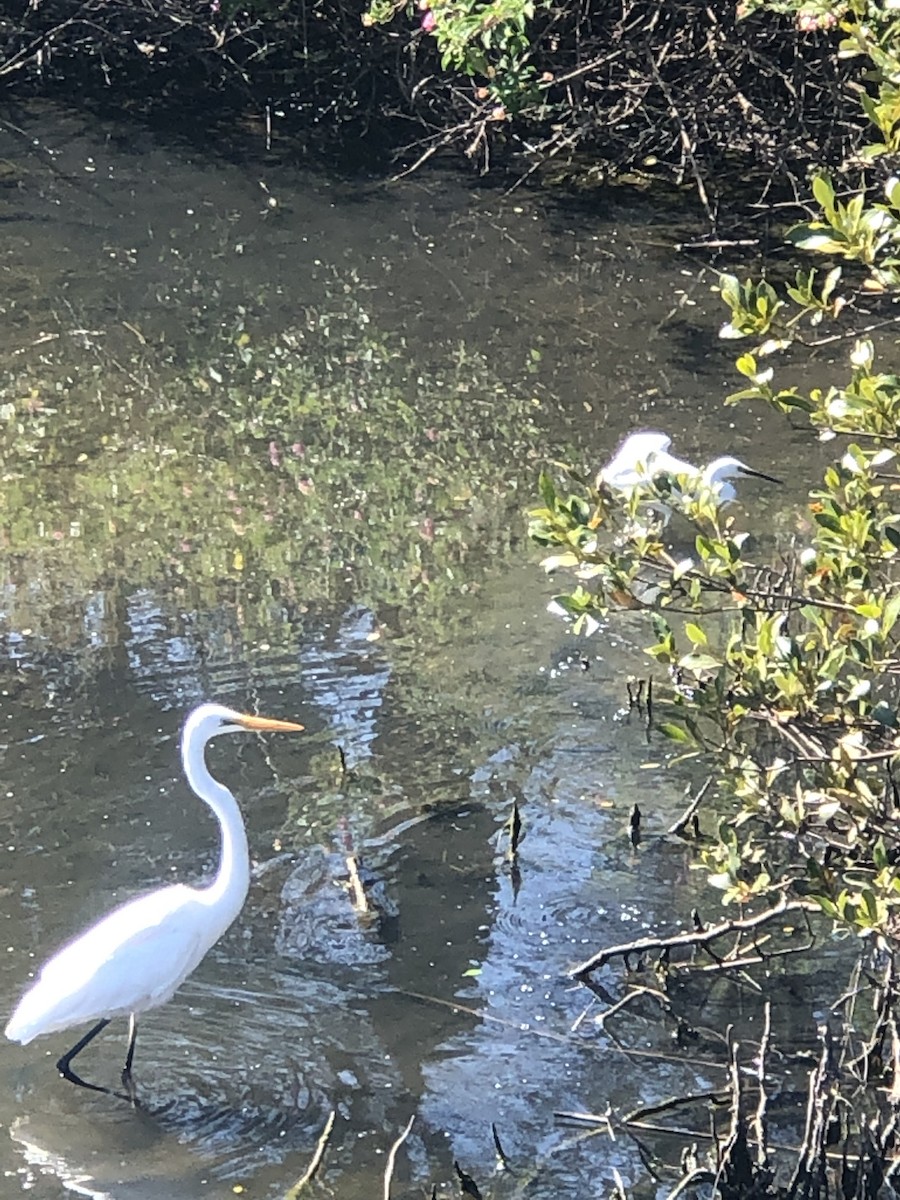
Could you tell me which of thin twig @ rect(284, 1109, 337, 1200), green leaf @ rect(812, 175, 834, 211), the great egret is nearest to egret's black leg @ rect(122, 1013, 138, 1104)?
the great egret

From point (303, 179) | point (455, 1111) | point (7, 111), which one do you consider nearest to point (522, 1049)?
point (455, 1111)

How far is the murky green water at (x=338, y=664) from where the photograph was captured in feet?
13.8

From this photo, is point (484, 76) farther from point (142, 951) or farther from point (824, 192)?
point (824, 192)

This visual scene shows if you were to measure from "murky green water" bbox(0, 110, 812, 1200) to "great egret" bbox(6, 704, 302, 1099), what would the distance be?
0.61ft

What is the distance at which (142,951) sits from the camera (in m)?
4.21

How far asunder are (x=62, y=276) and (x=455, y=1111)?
23.8ft

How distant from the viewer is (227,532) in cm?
723

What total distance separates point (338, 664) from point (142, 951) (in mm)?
2090

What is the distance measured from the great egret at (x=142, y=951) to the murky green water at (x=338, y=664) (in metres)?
0.19

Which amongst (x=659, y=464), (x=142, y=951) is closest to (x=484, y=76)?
(x=659, y=464)

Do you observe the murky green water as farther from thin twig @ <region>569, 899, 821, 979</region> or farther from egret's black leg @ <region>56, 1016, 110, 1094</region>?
thin twig @ <region>569, 899, 821, 979</region>

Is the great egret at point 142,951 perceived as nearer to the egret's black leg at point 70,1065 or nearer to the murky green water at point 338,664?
the egret's black leg at point 70,1065

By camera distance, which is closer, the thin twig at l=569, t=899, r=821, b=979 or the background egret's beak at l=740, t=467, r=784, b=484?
the thin twig at l=569, t=899, r=821, b=979

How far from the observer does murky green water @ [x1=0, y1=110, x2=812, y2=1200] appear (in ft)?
13.8
